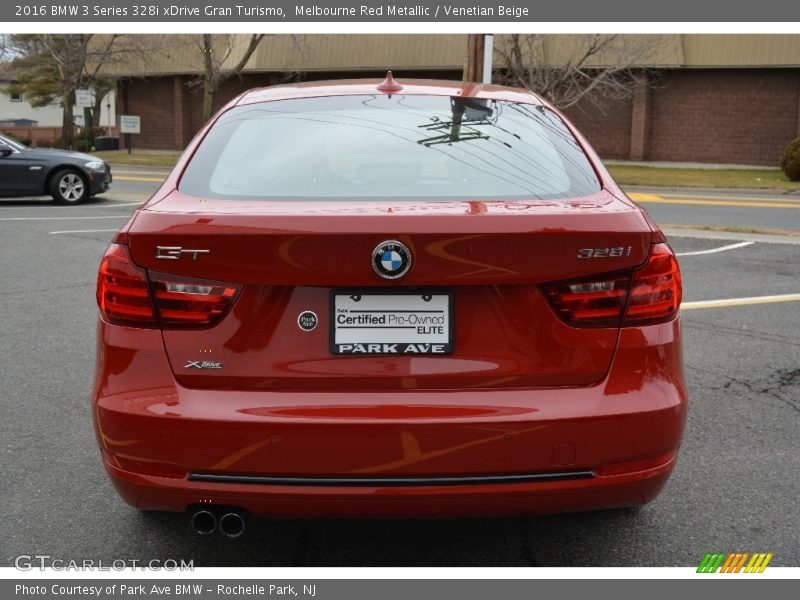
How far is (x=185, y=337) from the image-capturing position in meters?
2.80

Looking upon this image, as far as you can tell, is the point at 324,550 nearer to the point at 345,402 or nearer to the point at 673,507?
the point at 345,402

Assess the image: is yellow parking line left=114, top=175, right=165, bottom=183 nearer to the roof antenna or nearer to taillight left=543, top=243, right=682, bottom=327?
the roof antenna

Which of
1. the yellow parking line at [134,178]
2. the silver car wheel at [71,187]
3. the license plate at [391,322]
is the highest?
the license plate at [391,322]

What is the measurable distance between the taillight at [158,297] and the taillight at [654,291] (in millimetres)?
1152

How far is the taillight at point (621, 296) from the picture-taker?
2803 millimetres

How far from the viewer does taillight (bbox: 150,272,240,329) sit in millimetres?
2770

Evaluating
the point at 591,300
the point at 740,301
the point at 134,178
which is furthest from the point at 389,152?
the point at 134,178

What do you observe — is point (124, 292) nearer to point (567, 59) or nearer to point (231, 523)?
point (231, 523)

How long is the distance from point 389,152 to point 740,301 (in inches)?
211

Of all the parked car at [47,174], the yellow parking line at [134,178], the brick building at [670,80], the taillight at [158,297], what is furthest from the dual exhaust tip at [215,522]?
the brick building at [670,80]

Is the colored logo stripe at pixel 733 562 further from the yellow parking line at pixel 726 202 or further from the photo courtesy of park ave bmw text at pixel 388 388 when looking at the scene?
the yellow parking line at pixel 726 202

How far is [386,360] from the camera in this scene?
2.76 meters

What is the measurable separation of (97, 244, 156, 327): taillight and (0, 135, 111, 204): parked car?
1491 centimetres

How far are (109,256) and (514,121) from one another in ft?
5.46
